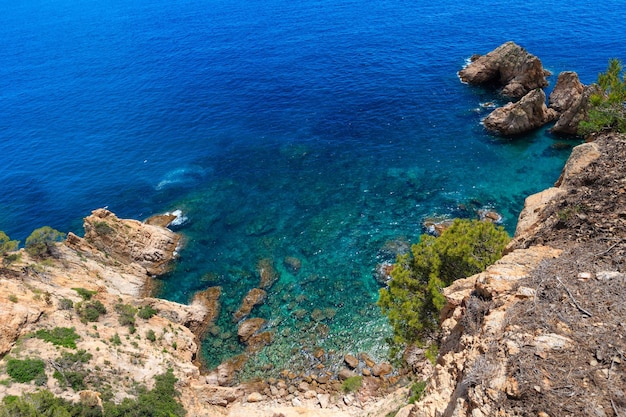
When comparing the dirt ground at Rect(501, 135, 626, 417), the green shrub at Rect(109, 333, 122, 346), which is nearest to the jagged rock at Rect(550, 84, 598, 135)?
the dirt ground at Rect(501, 135, 626, 417)

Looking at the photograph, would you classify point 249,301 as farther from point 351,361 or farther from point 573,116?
point 573,116

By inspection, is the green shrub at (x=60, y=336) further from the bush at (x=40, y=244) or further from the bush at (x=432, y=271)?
the bush at (x=432, y=271)

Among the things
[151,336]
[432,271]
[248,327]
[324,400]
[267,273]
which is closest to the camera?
[432,271]

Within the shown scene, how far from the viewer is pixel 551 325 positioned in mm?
13898

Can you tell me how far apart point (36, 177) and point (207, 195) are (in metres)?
33.3

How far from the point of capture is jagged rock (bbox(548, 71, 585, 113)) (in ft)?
213

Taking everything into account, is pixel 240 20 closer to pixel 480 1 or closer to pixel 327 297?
pixel 480 1

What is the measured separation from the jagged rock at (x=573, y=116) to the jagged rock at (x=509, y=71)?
39.8 feet

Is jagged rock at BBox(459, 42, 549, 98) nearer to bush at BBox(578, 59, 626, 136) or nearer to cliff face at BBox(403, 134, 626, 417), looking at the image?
bush at BBox(578, 59, 626, 136)

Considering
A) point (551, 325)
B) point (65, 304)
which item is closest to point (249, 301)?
point (65, 304)

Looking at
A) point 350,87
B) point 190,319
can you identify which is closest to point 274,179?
point 190,319

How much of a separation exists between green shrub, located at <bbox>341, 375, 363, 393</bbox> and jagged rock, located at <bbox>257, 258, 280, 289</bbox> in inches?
587

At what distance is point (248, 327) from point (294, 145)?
119 ft

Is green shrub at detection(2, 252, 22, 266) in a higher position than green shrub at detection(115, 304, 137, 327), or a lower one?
higher
